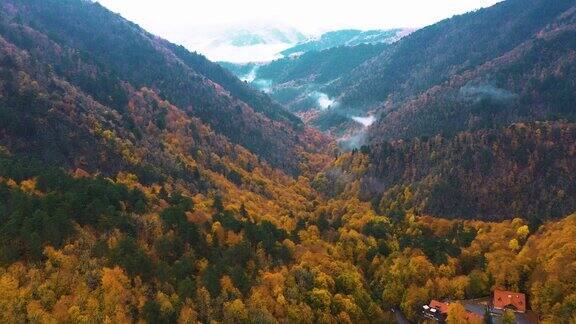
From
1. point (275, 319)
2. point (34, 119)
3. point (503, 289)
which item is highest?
point (34, 119)

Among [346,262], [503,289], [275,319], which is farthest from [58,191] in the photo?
[503,289]

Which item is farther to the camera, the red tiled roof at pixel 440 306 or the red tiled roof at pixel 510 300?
the red tiled roof at pixel 440 306

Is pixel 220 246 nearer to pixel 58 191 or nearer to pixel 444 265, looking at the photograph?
pixel 58 191

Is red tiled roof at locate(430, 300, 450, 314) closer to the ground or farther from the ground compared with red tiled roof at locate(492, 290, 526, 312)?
closer to the ground

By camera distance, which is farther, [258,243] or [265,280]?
[258,243]

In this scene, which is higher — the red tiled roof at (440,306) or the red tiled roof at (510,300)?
the red tiled roof at (510,300)

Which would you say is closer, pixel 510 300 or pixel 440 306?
pixel 510 300

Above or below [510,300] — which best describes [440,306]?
below

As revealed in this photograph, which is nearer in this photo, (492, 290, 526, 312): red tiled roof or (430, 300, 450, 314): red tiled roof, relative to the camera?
(492, 290, 526, 312): red tiled roof
